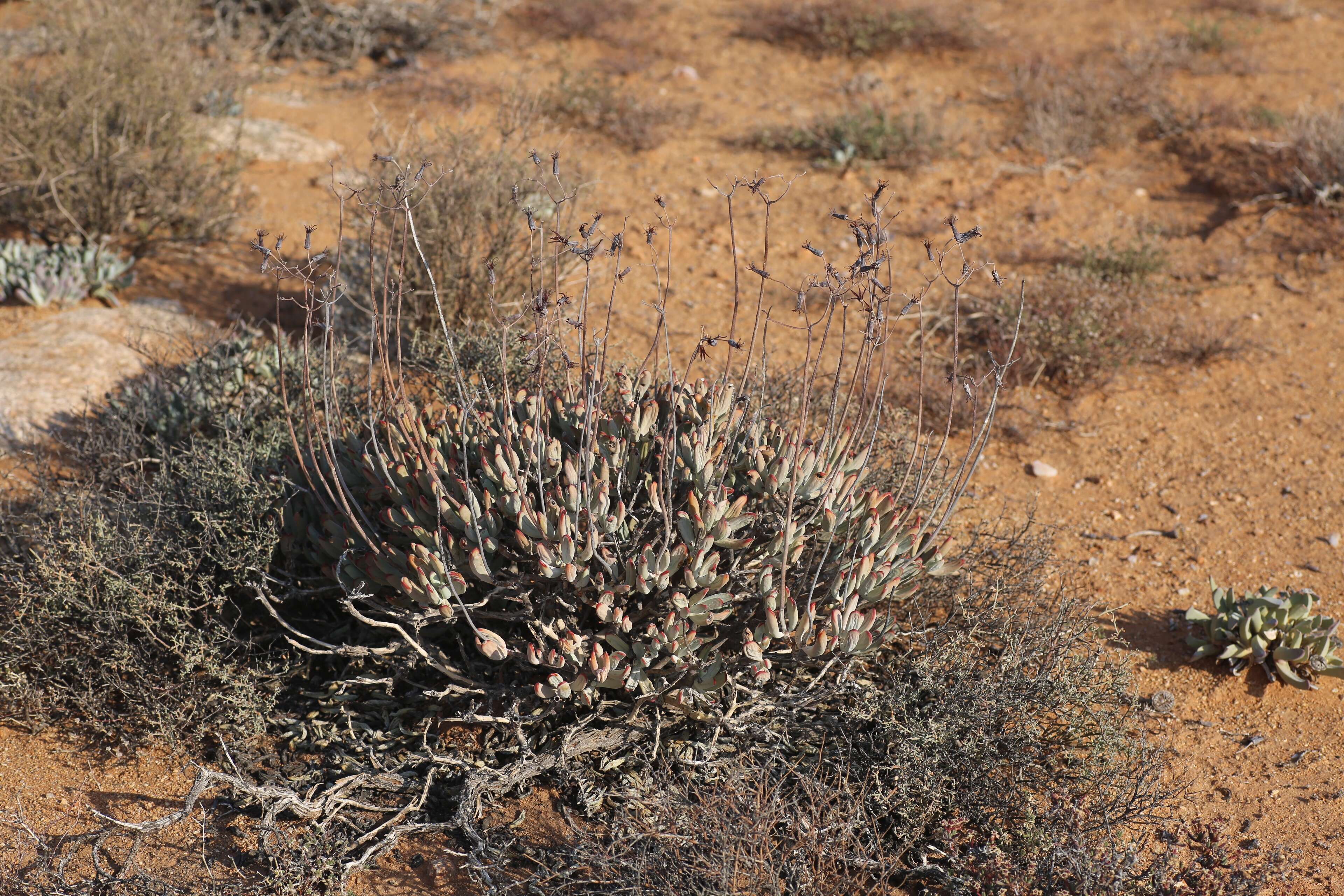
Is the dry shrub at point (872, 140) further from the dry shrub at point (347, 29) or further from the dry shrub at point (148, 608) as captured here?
the dry shrub at point (148, 608)

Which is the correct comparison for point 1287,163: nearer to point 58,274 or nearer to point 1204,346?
point 1204,346

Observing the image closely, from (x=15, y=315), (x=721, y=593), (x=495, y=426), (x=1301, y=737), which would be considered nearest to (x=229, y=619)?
(x=495, y=426)

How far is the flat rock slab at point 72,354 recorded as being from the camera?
4.68m

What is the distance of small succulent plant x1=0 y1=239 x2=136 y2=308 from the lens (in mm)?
5570

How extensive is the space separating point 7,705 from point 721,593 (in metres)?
2.27

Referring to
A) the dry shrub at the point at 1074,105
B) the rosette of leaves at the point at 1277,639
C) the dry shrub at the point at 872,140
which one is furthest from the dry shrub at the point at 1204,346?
the dry shrub at the point at 872,140

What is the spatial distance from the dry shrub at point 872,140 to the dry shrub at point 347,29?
325 cm

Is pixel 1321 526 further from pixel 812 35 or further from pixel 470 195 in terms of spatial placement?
pixel 812 35

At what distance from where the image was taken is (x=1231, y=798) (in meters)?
3.26

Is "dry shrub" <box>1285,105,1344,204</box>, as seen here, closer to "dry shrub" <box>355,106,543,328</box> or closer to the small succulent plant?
"dry shrub" <box>355,106,543,328</box>

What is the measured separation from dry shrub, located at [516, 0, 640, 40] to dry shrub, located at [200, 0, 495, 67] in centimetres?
65

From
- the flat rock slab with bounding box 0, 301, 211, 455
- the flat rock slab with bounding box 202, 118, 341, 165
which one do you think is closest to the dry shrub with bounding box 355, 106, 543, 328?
the flat rock slab with bounding box 0, 301, 211, 455

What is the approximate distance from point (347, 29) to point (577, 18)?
6.37 feet

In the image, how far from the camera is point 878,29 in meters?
8.84
